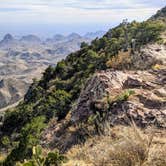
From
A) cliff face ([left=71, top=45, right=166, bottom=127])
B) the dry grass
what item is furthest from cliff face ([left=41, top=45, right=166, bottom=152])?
the dry grass

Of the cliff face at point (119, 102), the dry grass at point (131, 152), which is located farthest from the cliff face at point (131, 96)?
the dry grass at point (131, 152)

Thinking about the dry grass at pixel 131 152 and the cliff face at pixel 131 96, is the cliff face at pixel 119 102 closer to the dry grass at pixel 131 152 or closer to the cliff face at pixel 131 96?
the cliff face at pixel 131 96

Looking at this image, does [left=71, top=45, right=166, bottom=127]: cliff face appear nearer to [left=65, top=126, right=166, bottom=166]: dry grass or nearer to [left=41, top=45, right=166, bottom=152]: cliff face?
[left=41, top=45, right=166, bottom=152]: cliff face

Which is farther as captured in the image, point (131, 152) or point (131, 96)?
point (131, 96)

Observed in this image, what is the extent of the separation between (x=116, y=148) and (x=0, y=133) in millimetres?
43742

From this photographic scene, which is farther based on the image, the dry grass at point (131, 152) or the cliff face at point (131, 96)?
the cliff face at point (131, 96)

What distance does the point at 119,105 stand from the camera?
1942 centimetres

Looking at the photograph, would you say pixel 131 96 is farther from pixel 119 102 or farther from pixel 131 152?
pixel 131 152

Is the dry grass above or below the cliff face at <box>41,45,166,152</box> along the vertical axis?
above

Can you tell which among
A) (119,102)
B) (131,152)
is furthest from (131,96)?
(131,152)

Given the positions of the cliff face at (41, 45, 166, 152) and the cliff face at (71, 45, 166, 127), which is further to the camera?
the cliff face at (41, 45, 166, 152)

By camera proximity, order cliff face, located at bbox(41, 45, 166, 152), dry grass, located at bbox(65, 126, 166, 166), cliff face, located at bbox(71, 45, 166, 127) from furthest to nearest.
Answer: cliff face, located at bbox(41, 45, 166, 152)
cliff face, located at bbox(71, 45, 166, 127)
dry grass, located at bbox(65, 126, 166, 166)

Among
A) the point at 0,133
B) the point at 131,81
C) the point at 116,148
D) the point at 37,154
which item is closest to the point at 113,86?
the point at 131,81

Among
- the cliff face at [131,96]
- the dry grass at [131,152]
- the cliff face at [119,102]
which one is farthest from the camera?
the cliff face at [119,102]
